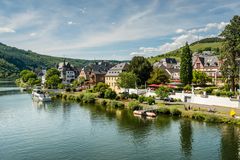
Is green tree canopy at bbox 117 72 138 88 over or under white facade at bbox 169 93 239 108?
over

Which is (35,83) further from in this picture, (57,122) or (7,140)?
(7,140)

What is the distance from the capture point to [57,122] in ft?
189

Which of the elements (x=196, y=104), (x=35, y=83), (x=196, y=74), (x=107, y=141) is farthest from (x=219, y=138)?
(x=35, y=83)

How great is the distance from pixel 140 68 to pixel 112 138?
54.8 meters

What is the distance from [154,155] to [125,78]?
52.9 meters

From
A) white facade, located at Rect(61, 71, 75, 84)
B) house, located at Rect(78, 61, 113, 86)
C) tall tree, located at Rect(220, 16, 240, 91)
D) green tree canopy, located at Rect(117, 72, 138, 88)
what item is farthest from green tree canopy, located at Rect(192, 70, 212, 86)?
white facade, located at Rect(61, 71, 75, 84)

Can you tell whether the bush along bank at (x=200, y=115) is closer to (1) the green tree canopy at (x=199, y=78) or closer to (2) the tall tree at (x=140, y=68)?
(2) the tall tree at (x=140, y=68)

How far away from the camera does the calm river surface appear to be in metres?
36.8

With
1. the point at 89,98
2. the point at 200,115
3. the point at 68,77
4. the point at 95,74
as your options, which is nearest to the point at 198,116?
the point at 200,115

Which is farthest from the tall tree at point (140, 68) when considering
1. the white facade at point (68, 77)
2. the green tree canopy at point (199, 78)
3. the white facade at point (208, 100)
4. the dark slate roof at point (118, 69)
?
the white facade at point (68, 77)

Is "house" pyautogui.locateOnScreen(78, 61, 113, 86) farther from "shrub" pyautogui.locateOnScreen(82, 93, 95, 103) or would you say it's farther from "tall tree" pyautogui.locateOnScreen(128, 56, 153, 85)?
"shrub" pyautogui.locateOnScreen(82, 93, 95, 103)

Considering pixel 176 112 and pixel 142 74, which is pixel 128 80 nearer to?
pixel 142 74

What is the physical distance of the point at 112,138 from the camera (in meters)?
44.6

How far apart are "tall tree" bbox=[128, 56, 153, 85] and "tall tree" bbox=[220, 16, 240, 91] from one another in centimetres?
3238
